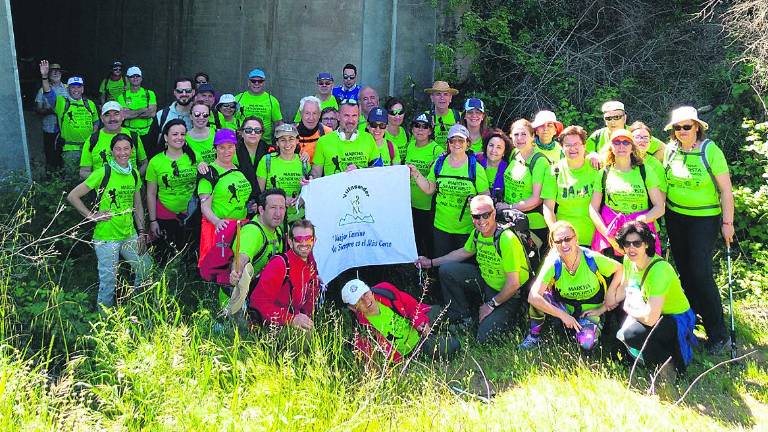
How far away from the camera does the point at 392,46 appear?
11320 millimetres

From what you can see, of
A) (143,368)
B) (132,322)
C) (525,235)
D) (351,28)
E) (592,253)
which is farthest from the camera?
(351,28)

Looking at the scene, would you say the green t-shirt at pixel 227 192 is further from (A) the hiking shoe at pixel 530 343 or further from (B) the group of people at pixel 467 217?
(A) the hiking shoe at pixel 530 343

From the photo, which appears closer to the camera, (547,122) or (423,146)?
(547,122)

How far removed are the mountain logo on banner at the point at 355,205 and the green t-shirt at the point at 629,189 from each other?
2.29m

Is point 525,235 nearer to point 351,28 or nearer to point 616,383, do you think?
point 616,383

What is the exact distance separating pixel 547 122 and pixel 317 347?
344 cm

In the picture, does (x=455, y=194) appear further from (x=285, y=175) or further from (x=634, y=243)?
(x=634, y=243)

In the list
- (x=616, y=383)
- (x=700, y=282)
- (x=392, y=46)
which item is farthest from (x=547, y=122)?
(x=392, y=46)

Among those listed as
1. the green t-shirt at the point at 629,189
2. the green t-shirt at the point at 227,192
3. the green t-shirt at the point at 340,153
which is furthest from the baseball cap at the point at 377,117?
the green t-shirt at the point at 629,189

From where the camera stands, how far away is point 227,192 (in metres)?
6.55

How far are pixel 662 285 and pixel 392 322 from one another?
2.10m

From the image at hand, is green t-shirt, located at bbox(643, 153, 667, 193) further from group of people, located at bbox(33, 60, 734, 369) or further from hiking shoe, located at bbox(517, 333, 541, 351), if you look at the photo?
hiking shoe, located at bbox(517, 333, 541, 351)

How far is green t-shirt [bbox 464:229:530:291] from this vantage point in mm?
6227

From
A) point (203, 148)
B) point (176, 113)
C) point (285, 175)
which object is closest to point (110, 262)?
point (203, 148)
